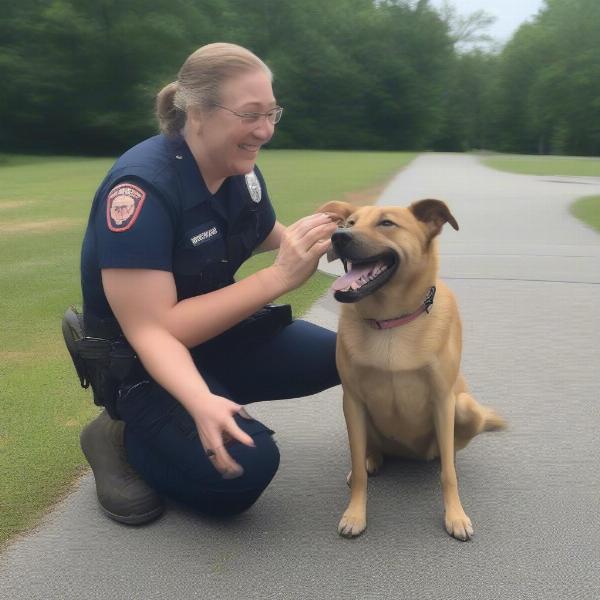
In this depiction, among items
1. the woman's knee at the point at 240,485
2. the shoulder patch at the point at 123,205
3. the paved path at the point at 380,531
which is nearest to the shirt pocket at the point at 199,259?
the shoulder patch at the point at 123,205

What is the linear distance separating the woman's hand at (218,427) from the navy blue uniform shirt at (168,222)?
1.92 ft

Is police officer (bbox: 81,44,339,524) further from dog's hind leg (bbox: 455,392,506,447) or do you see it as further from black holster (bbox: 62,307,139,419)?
dog's hind leg (bbox: 455,392,506,447)

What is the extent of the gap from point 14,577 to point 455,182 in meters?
19.9

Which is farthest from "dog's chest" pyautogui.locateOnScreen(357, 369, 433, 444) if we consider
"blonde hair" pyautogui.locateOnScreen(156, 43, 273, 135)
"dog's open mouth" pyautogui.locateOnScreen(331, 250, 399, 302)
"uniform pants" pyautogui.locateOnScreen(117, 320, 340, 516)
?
"blonde hair" pyautogui.locateOnScreen(156, 43, 273, 135)

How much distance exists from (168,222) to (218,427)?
83 centimetres

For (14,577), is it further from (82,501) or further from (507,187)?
(507,187)

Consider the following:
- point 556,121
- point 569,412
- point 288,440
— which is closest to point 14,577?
point 288,440

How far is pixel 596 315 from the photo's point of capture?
6.09 m

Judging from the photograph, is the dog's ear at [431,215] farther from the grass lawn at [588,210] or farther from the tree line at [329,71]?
the tree line at [329,71]

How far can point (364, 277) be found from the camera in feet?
8.82

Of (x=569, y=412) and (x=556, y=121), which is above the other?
(x=569, y=412)

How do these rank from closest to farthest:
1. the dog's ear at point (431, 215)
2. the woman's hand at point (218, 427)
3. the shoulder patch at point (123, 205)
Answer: the woman's hand at point (218, 427) < the shoulder patch at point (123, 205) < the dog's ear at point (431, 215)

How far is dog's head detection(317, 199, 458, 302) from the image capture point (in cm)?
264

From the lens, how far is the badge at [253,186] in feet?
9.89
